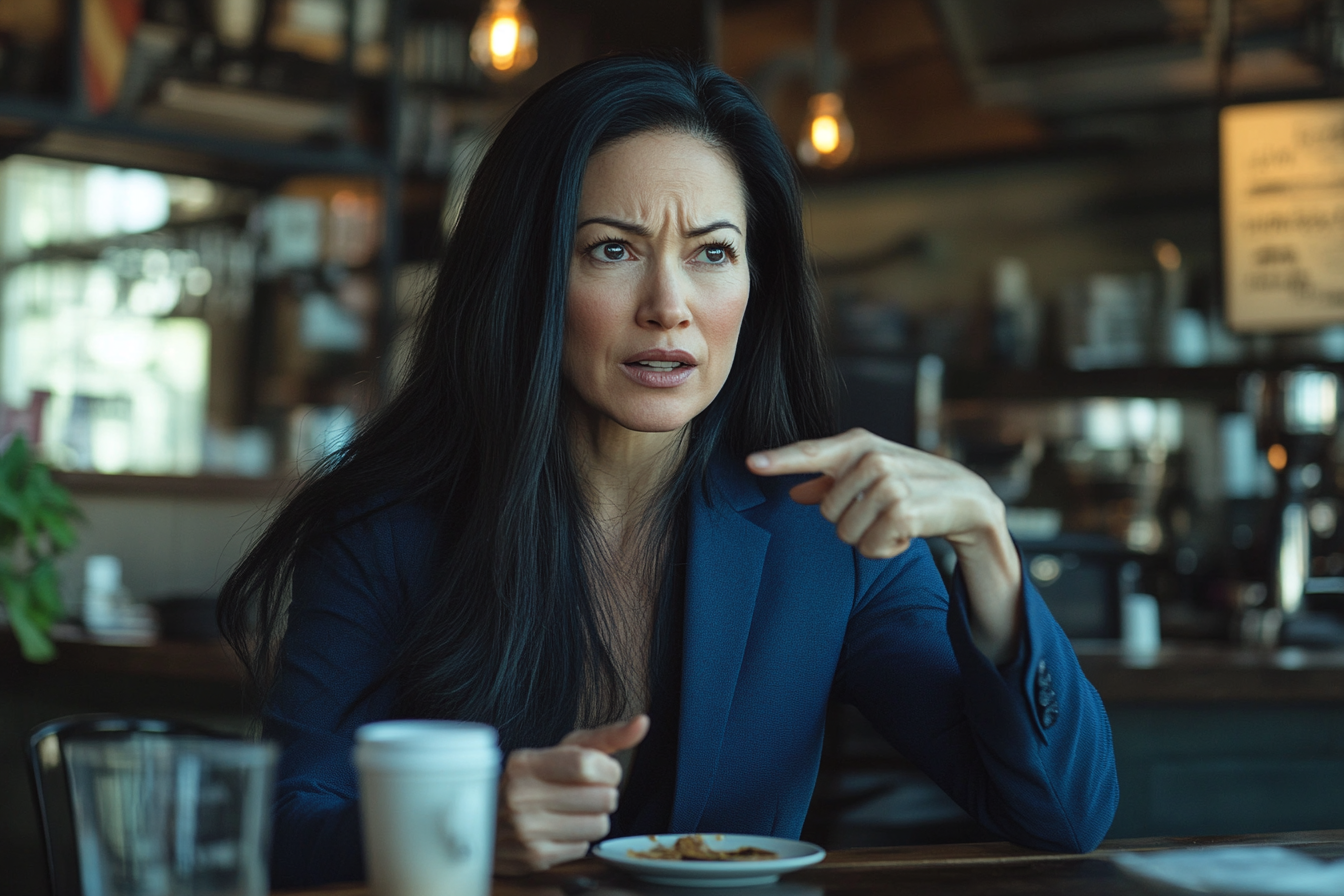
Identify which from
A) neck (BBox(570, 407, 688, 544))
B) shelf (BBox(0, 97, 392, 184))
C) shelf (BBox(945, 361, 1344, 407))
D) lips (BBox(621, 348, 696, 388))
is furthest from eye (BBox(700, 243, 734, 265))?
shelf (BBox(945, 361, 1344, 407))

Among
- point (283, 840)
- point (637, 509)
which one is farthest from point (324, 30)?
point (283, 840)

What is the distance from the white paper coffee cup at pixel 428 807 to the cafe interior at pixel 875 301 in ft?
5.83

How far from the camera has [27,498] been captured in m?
2.35

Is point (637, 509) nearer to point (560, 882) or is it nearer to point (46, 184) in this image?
point (560, 882)

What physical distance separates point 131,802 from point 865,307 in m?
4.98

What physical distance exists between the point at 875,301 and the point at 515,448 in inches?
171

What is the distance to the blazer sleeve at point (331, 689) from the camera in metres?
1.13

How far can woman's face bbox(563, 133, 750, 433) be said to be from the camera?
144cm

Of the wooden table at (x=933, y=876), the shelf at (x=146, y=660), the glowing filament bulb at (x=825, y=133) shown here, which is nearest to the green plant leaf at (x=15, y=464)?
the shelf at (x=146, y=660)

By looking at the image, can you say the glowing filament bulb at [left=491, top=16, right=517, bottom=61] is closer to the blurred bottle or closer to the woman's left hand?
the blurred bottle

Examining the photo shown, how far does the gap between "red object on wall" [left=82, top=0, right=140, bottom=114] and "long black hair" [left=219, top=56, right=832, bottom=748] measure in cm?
292

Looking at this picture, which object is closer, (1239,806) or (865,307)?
(1239,806)

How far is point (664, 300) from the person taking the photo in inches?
55.8

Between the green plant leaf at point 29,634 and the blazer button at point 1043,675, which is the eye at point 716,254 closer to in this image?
the blazer button at point 1043,675
